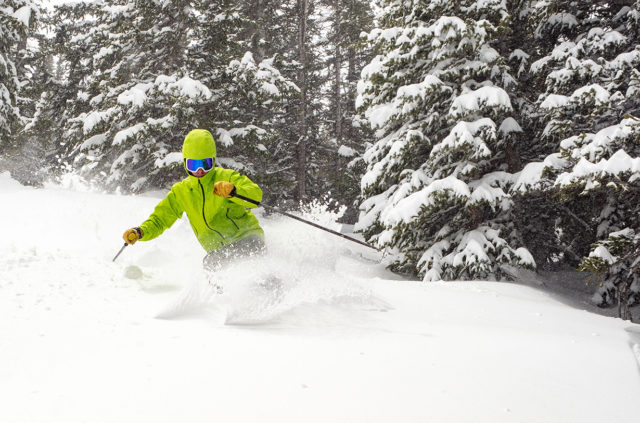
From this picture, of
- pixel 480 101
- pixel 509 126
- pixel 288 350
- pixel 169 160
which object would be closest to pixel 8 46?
pixel 169 160

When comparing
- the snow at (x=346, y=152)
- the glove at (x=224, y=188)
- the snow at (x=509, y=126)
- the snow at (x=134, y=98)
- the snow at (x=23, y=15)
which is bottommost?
the glove at (x=224, y=188)

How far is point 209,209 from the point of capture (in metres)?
4.62

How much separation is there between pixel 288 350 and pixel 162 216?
7.89 ft

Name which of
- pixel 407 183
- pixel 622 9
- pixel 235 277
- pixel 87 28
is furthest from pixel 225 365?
pixel 87 28

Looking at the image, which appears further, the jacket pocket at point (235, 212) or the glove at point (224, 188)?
the jacket pocket at point (235, 212)

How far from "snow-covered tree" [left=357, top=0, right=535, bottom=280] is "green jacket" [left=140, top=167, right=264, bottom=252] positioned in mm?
3760

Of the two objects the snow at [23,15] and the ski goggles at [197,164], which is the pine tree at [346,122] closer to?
the snow at [23,15]

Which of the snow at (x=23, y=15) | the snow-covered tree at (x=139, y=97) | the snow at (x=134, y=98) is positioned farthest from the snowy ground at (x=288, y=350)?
the snow at (x=23, y=15)

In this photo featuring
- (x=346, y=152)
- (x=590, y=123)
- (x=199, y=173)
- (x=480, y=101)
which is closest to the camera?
(x=199, y=173)

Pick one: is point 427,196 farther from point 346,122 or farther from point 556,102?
point 346,122

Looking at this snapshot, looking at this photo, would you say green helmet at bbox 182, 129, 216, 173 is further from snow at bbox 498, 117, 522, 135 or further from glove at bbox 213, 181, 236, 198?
snow at bbox 498, 117, 522, 135

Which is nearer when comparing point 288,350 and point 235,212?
point 288,350

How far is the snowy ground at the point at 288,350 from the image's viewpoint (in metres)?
2.36

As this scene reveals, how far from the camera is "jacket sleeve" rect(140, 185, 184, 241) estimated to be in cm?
461
